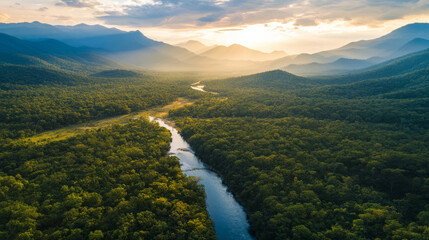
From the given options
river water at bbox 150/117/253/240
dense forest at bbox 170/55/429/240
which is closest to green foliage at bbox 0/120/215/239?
river water at bbox 150/117/253/240

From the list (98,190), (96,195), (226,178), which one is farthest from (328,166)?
(98,190)

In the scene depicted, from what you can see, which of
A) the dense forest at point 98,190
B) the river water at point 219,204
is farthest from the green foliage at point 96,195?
the river water at point 219,204

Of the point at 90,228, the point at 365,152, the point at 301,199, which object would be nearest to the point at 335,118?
the point at 365,152

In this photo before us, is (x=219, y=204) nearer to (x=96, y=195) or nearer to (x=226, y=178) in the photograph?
(x=226, y=178)

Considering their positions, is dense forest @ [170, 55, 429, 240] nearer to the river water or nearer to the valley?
the valley

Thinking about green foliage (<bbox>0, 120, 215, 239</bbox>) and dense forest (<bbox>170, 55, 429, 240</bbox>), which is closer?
green foliage (<bbox>0, 120, 215, 239</bbox>)

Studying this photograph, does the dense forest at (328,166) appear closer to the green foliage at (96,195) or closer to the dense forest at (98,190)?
the dense forest at (98,190)
